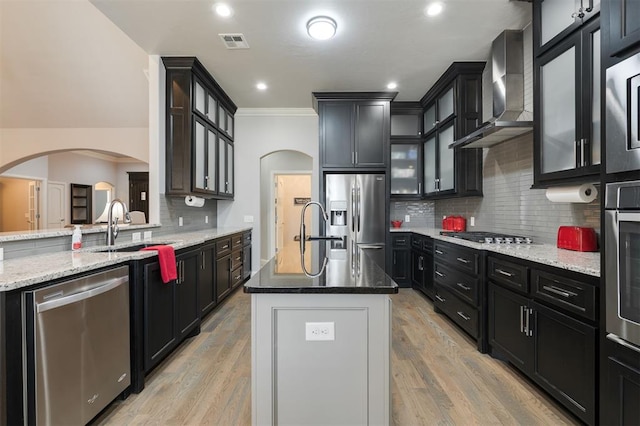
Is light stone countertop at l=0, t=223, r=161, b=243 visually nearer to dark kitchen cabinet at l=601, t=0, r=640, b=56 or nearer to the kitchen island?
the kitchen island

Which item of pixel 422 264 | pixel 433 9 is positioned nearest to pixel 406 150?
pixel 422 264

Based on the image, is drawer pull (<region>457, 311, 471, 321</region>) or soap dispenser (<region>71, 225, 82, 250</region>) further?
drawer pull (<region>457, 311, 471, 321</region>)

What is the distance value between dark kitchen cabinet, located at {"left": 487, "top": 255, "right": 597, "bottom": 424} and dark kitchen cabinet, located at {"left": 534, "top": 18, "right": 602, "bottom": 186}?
0.71 metres

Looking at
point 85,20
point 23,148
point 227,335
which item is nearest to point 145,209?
point 23,148

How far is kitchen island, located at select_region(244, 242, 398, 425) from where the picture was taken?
145 centimetres

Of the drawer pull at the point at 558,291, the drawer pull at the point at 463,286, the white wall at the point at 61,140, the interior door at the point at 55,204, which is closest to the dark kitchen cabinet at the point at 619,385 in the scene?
the drawer pull at the point at 558,291

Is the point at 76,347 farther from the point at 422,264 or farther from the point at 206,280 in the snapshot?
the point at 422,264

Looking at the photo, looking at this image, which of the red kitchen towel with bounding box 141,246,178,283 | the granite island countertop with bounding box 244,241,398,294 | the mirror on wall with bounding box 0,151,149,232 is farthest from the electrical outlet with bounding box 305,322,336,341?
the mirror on wall with bounding box 0,151,149,232

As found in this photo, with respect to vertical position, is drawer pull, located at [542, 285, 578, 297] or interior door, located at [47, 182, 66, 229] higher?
interior door, located at [47, 182, 66, 229]

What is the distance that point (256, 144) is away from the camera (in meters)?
5.67

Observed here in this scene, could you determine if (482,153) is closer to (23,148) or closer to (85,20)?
(85,20)

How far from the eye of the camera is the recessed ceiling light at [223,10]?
2.78 m

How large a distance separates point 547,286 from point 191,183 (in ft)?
11.4

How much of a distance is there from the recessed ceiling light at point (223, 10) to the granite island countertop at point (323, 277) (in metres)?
2.22
